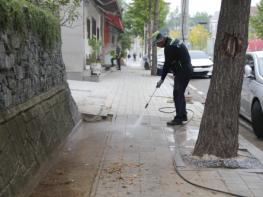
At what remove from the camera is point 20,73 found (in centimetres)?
561

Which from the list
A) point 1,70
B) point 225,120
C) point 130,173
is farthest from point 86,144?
point 1,70

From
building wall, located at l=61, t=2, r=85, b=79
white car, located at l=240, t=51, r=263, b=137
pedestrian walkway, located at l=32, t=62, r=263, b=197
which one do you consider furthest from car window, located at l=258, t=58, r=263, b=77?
building wall, located at l=61, t=2, r=85, b=79

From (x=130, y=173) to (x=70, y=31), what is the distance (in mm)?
12977

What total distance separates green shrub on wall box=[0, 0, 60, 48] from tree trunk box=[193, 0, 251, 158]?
8.22ft

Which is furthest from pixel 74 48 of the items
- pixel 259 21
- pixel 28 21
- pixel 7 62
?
pixel 259 21

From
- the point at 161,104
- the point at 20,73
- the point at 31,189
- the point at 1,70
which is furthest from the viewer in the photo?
the point at 161,104

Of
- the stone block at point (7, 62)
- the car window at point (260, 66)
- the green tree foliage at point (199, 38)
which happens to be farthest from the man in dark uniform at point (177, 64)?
the green tree foliage at point (199, 38)

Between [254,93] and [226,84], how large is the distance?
303cm

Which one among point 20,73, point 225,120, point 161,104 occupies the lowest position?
point 161,104

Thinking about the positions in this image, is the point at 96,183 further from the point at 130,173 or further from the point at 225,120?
the point at 225,120

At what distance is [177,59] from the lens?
9.04 metres

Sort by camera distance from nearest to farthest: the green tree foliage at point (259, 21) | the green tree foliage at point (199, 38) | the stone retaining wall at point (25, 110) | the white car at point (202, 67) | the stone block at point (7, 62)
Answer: the stone retaining wall at point (25, 110)
the stone block at point (7, 62)
the white car at point (202, 67)
the green tree foliage at point (259, 21)
the green tree foliage at point (199, 38)

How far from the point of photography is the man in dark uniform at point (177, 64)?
8.85 metres

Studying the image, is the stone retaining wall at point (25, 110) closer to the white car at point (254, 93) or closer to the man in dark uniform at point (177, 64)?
the man in dark uniform at point (177, 64)
